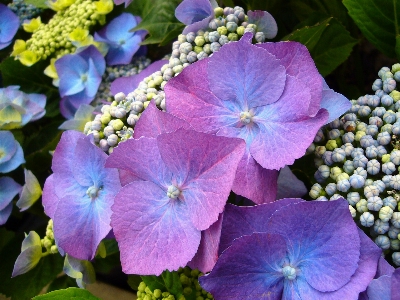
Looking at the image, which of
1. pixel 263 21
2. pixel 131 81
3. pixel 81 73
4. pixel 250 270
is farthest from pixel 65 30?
A: pixel 250 270

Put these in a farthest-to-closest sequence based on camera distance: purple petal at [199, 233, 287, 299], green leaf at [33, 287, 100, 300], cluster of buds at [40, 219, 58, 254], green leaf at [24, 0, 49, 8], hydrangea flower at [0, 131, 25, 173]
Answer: green leaf at [24, 0, 49, 8] < hydrangea flower at [0, 131, 25, 173] < cluster of buds at [40, 219, 58, 254] < green leaf at [33, 287, 100, 300] < purple petal at [199, 233, 287, 299]

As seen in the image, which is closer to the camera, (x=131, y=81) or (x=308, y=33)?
(x=308, y=33)

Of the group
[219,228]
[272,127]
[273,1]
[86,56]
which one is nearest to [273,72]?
[272,127]

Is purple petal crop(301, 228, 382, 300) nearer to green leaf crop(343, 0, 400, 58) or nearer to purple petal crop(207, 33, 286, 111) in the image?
purple petal crop(207, 33, 286, 111)

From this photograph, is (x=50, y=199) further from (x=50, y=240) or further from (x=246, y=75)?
(x=246, y=75)

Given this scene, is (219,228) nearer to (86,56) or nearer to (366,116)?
(366,116)

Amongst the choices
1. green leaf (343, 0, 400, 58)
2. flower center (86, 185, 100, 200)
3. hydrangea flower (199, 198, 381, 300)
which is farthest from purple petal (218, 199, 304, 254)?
green leaf (343, 0, 400, 58)
